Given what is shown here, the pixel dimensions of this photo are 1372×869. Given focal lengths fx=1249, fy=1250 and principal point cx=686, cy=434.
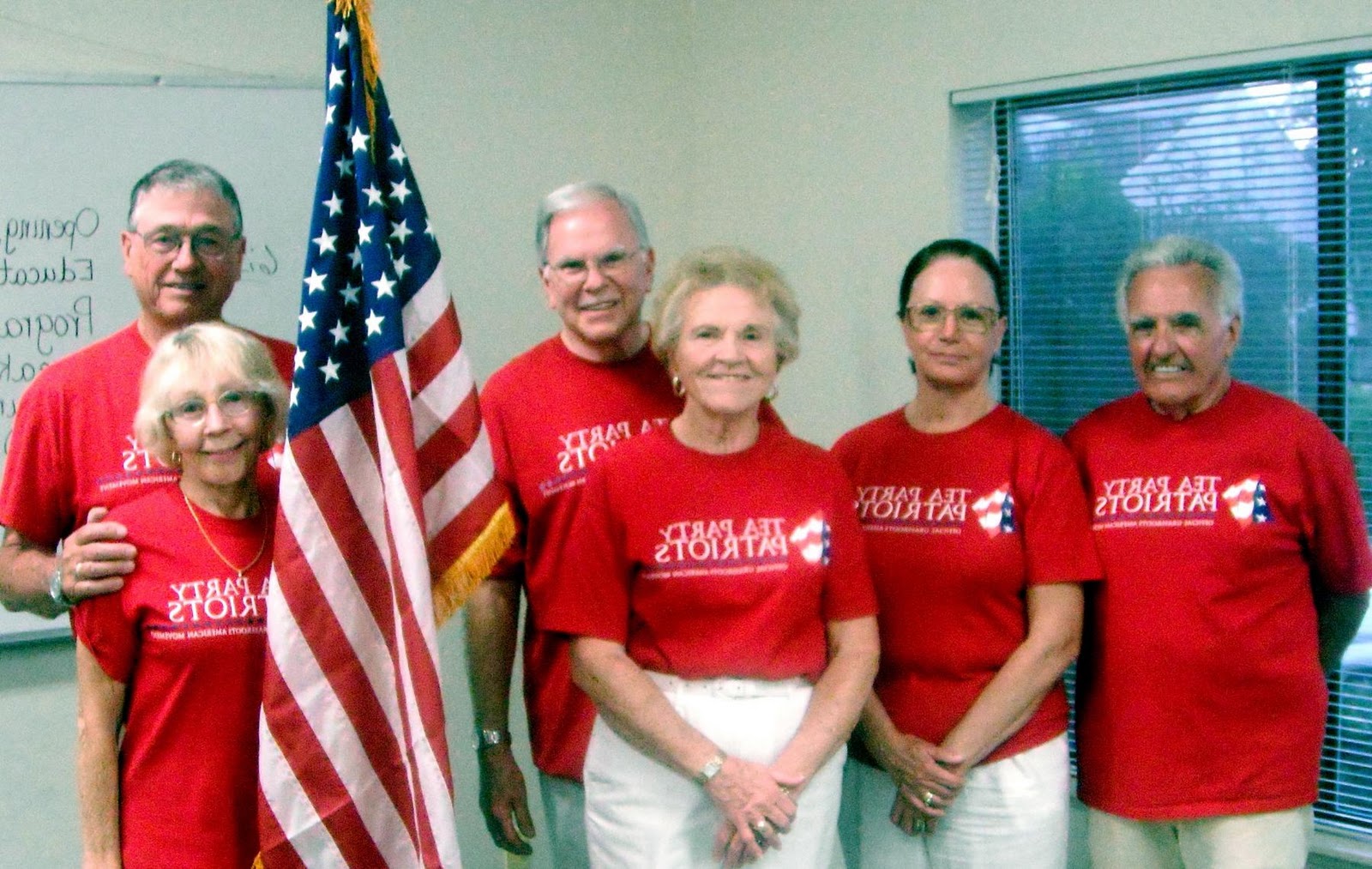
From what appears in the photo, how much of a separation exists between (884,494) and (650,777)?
659mm

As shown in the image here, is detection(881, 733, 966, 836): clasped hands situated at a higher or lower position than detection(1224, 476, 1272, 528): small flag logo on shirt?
lower

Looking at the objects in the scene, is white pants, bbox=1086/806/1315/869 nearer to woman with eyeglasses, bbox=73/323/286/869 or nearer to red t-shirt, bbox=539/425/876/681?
red t-shirt, bbox=539/425/876/681

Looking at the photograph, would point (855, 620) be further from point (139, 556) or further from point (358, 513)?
point (139, 556)

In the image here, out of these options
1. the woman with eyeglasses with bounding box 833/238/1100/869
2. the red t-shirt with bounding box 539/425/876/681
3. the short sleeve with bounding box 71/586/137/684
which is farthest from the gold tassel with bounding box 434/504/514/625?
the woman with eyeglasses with bounding box 833/238/1100/869

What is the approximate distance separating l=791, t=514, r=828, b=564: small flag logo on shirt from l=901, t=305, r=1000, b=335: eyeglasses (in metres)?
0.48

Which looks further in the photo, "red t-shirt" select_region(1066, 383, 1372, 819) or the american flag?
"red t-shirt" select_region(1066, 383, 1372, 819)

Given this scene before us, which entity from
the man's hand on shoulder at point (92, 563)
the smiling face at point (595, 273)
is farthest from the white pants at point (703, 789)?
the man's hand on shoulder at point (92, 563)

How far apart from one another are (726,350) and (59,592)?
3.37 feet

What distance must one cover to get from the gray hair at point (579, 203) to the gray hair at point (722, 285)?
0.26 meters

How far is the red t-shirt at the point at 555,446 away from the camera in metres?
2.17

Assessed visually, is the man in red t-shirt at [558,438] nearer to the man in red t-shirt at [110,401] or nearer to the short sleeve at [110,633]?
the man in red t-shirt at [110,401]

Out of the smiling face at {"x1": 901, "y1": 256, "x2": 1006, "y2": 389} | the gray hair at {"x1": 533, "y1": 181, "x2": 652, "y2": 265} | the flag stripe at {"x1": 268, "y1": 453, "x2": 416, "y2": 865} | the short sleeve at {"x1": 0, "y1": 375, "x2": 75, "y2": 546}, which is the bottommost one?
the flag stripe at {"x1": 268, "y1": 453, "x2": 416, "y2": 865}

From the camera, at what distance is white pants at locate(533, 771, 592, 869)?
2266 millimetres

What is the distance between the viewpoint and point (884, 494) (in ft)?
7.27
